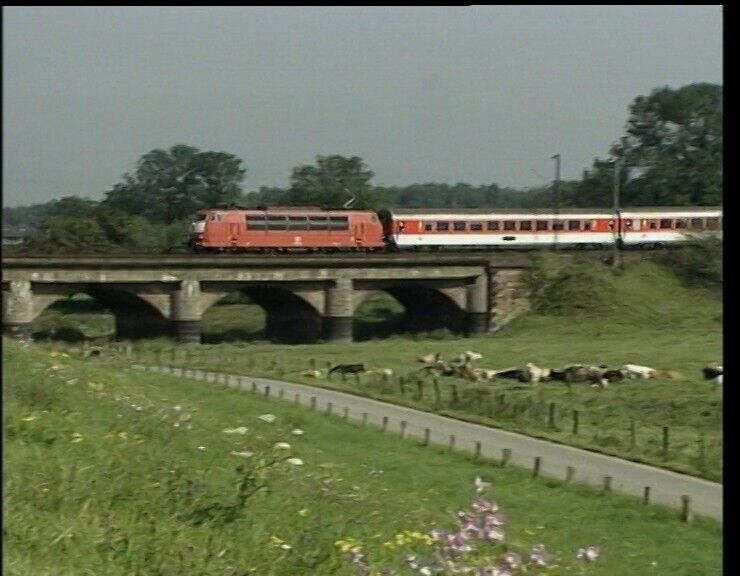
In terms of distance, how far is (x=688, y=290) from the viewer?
16.0 m

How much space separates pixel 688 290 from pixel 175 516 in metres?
13.2

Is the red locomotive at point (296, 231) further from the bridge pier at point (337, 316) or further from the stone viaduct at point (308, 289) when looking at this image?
the bridge pier at point (337, 316)

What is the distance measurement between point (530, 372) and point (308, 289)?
5450 mm

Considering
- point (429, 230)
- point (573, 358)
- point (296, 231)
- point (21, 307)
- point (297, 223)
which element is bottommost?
point (573, 358)

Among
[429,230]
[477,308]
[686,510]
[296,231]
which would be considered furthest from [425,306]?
[686,510]

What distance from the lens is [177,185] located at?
8023mm

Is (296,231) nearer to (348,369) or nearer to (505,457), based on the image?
(348,369)

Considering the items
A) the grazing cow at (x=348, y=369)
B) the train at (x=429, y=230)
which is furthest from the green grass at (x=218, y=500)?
the train at (x=429, y=230)

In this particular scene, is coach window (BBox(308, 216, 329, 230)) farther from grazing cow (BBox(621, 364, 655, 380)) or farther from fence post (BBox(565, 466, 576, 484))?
fence post (BBox(565, 466, 576, 484))

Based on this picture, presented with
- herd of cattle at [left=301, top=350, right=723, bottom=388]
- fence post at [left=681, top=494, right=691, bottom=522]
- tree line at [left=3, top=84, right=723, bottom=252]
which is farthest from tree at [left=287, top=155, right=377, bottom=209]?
fence post at [left=681, top=494, right=691, bottom=522]

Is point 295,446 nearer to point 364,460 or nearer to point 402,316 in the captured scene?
point 364,460

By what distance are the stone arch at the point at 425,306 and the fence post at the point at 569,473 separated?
34.4 ft

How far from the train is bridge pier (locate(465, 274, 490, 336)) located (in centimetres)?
154

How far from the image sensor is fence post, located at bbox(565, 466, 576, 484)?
Result: 7.61 m
